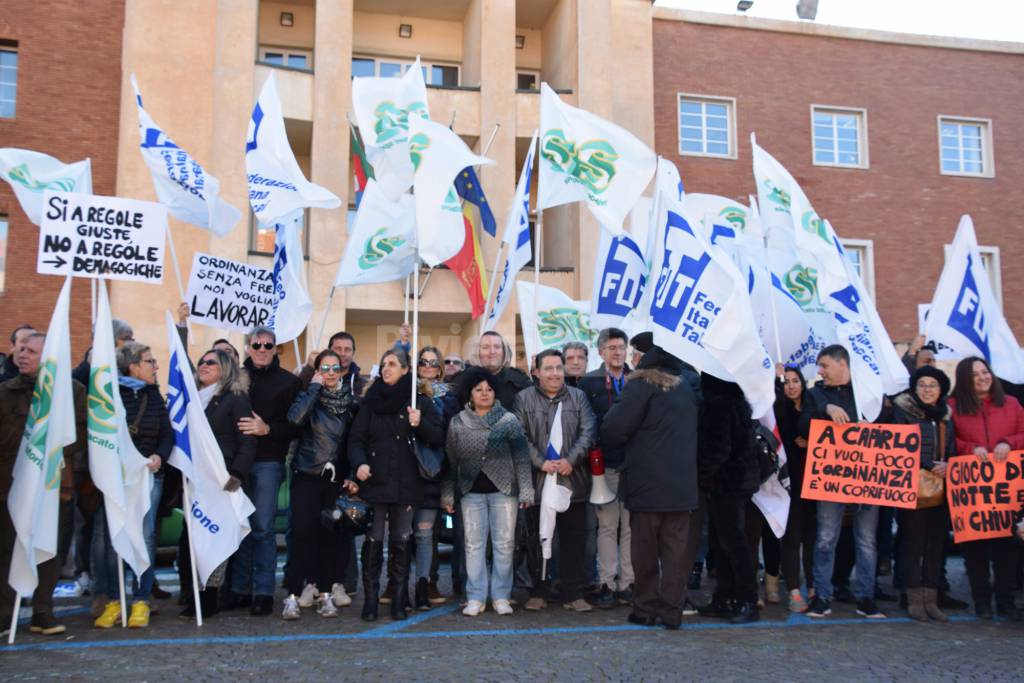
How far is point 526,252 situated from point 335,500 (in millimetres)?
3503

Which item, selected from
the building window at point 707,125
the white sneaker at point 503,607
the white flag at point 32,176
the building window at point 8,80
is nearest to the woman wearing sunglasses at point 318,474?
the white sneaker at point 503,607

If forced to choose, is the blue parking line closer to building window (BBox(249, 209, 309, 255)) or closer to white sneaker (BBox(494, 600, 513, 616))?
white sneaker (BBox(494, 600, 513, 616))

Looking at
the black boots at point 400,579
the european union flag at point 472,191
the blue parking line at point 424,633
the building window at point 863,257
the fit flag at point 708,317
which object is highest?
the building window at point 863,257

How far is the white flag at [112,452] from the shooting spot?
6.75 meters

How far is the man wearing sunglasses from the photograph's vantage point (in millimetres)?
7320

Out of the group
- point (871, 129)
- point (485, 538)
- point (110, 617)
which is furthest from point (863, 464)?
point (871, 129)

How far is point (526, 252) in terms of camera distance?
32.2 ft

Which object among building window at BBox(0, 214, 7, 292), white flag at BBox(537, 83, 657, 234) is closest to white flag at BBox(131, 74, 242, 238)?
white flag at BBox(537, 83, 657, 234)

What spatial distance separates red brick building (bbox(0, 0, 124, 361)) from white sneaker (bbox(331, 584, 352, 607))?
1239 centimetres

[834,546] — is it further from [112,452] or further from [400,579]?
[112,452]

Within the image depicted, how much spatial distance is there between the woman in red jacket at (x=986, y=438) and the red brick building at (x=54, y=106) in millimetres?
15578

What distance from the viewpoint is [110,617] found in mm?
6840

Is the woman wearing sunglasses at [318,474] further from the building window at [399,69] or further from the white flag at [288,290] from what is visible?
the building window at [399,69]

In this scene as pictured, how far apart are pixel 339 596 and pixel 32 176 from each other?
4825mm
